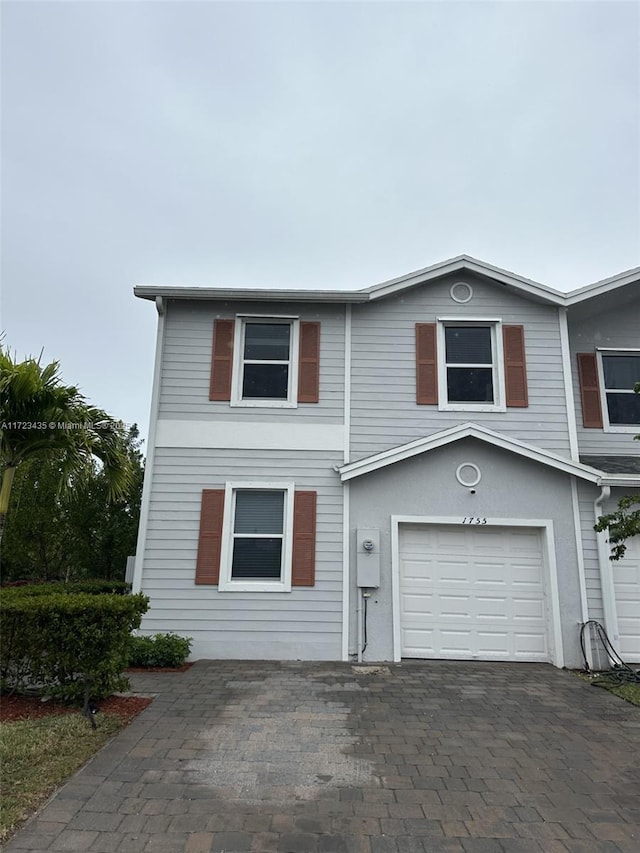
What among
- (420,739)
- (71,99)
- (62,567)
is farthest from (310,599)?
(71,99)

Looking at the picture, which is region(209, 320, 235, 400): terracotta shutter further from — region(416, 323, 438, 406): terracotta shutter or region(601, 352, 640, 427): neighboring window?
region(601, 352, 640, 427): neighboring window

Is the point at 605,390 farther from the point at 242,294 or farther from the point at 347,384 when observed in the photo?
the point at 242,294

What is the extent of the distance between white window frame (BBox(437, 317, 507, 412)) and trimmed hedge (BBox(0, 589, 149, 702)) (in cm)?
615

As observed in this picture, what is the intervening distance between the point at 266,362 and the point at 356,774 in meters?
6.68

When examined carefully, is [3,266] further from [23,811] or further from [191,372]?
[23,811]

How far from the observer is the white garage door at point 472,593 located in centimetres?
802

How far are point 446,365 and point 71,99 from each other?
937 centimetres

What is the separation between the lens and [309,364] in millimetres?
9102

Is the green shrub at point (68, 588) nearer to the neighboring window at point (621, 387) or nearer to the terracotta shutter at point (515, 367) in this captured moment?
the terracotta shutter at point (515, 367)

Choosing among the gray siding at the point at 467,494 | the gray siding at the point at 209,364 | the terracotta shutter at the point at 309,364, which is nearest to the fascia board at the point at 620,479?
the gray siding at the point at 467,494

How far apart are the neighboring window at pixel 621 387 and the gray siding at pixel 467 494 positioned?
2.19m

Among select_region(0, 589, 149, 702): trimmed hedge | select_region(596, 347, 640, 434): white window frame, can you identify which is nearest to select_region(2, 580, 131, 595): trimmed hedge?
select_region(0, 589, 149, 702): trimmed hedge

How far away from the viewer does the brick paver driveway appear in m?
3.11

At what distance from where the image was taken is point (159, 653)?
7422 mm
